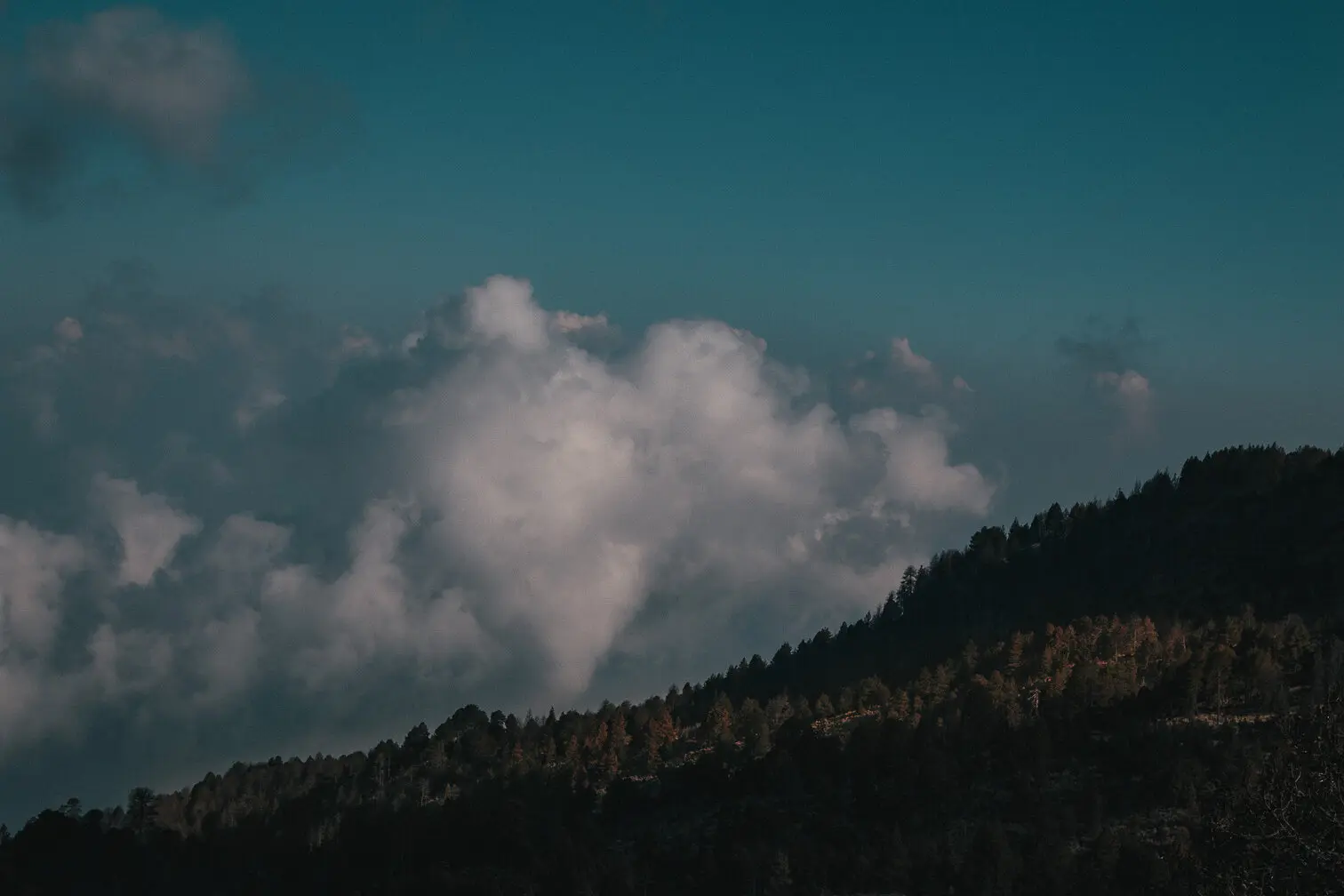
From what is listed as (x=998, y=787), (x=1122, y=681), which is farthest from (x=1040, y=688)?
(x=998, y=787)

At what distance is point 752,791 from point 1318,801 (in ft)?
459

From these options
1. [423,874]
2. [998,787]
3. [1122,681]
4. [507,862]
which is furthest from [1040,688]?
[423,874]

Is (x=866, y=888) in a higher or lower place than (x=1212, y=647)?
lower

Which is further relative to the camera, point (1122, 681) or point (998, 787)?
point (1122, 681)

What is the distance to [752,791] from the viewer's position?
595ft

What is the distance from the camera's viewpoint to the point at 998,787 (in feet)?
520

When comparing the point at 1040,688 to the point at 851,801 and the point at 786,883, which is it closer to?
the point at 851,801

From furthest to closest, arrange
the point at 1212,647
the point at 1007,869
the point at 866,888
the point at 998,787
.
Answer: the point at 1212,647
the point at 998,787
the point at 866,888
the point at 1007,869

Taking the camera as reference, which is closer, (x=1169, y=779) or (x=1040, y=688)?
(x=1169, y=779)

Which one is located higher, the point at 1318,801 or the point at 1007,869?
the point at 1318,801

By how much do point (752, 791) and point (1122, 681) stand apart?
194 feet

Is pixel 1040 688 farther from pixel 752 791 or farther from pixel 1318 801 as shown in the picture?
pixel 1318 801

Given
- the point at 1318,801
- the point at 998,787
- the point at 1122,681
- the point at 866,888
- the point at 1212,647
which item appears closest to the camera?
the point at 1318,801

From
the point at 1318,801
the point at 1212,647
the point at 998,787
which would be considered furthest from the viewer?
the point at 1212,647
